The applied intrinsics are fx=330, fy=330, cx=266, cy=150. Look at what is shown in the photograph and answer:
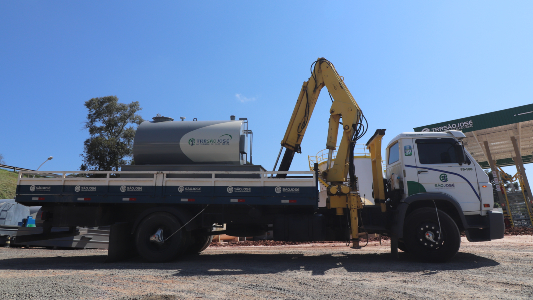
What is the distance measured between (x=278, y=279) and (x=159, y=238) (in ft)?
12.3

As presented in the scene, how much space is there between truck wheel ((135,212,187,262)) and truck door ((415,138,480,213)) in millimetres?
6467

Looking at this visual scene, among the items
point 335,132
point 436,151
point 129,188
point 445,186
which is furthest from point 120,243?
point 436,151

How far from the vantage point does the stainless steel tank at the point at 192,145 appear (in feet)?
31.6

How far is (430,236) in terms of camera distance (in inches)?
316

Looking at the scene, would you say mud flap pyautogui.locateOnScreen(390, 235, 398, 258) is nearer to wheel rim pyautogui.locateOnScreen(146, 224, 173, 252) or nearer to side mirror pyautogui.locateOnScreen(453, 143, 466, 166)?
side mirror pyautogui.locateOnScreen(453, 143, 466, 166)

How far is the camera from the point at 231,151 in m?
9.60

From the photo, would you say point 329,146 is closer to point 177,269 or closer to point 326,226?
point 326,226

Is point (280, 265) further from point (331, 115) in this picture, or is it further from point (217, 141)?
point (331, 115)

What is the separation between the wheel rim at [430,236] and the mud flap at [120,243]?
7642 mm

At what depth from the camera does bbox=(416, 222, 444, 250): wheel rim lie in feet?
26.3

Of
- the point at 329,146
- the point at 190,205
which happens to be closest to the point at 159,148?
the point at 190,205

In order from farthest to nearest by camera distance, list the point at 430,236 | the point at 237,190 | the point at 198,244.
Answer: the point at 198,244 → the point at 237,190 → the point at 430,236

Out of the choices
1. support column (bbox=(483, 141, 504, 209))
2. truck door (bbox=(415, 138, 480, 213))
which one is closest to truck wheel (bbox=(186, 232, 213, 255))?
truck door (bbox=(415, 138, 480, 213))

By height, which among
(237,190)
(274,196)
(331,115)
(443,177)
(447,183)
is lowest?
(274,196)
